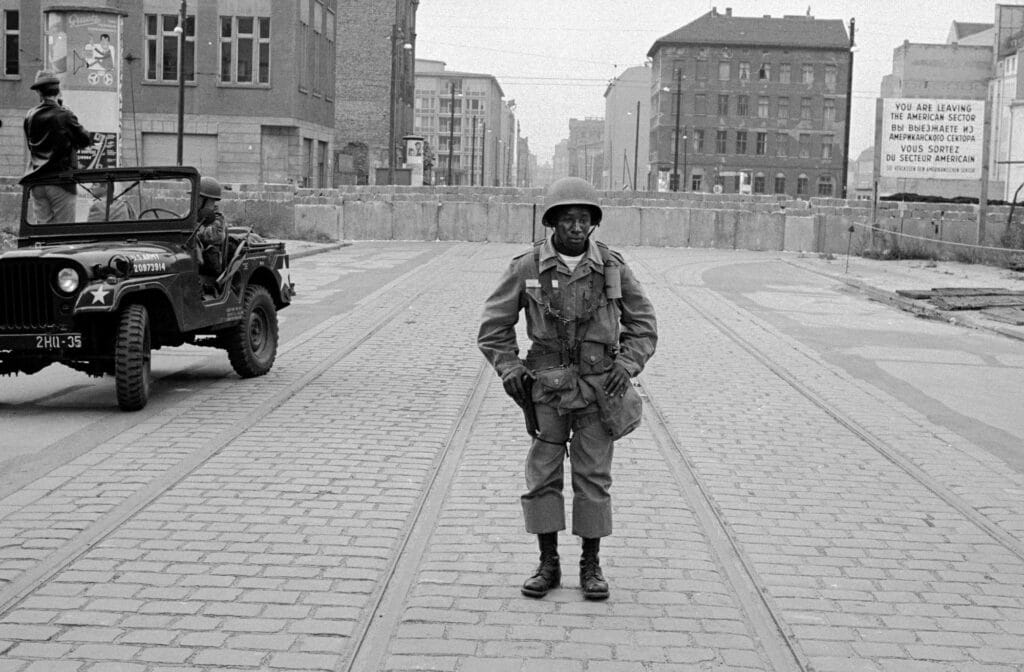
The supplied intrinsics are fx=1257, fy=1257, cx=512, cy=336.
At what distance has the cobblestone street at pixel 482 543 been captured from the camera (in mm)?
4520

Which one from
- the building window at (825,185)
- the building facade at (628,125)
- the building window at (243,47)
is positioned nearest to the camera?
the building window at (243,47)

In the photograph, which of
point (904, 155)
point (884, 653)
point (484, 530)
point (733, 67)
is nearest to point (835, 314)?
point (484, 530)

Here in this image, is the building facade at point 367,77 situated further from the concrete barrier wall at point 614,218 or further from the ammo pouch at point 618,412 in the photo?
the ammo pouch at point 618,412

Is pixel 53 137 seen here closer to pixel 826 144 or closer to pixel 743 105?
pixel 743 105

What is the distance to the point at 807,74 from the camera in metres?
107

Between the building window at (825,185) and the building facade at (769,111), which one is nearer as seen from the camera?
the building window at (825,185)

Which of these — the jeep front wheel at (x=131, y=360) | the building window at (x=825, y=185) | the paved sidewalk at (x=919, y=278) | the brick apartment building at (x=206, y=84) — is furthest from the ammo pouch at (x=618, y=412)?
the building window at (x=825, y=185)

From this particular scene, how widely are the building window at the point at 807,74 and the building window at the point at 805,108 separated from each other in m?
1.59

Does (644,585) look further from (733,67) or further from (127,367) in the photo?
(733,67)

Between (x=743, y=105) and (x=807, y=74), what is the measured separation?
5978 mm

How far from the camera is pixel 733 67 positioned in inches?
4267

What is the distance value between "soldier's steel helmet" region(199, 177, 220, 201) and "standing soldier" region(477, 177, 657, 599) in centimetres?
613

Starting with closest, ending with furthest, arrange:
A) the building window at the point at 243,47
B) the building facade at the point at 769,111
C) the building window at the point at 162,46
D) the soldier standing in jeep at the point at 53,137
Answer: the soldier standing in jeep at the point at 53,137 → the building window at the point at 162,46 → the building window at the point at 243,47 → the building facade at the point at 769,111

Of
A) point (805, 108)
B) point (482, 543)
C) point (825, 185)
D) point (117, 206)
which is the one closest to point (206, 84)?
point (117, 206)
